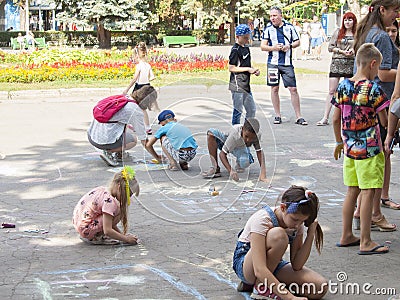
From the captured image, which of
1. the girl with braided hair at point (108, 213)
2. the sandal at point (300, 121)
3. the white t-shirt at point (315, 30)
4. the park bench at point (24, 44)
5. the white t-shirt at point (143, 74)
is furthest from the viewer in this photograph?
the park bench at point (24, 44)

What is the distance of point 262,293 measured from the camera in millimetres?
4676

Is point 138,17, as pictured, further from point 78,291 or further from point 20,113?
point 78,291

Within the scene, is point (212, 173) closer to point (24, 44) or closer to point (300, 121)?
point (300, 121)

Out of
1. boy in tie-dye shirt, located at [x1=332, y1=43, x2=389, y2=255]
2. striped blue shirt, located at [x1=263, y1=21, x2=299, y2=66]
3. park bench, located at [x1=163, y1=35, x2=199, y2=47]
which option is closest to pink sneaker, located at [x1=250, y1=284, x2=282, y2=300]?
boy in tie-dye shirt, located at [x1=332, y1=43, x2=389, y2=255]

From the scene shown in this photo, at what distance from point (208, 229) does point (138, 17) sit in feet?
110

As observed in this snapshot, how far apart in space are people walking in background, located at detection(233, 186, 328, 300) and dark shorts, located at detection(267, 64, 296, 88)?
25.1 feet

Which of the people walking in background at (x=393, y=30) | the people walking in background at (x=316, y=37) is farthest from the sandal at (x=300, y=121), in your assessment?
the people walking in background at (x=316, y=37)

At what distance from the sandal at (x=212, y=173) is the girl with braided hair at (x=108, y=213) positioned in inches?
78.3

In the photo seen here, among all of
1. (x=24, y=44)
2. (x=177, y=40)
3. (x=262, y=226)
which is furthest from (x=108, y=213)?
(x=177, y=40)

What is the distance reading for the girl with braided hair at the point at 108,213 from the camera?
5844 mm

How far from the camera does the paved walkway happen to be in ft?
16.6

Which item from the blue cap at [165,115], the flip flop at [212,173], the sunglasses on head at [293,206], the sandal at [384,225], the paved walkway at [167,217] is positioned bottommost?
the paved walkway at [167,217]

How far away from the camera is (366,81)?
5609 millimetres

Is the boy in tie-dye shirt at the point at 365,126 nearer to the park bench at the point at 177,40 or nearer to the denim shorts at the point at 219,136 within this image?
the denim shorts at the point at 219,136
